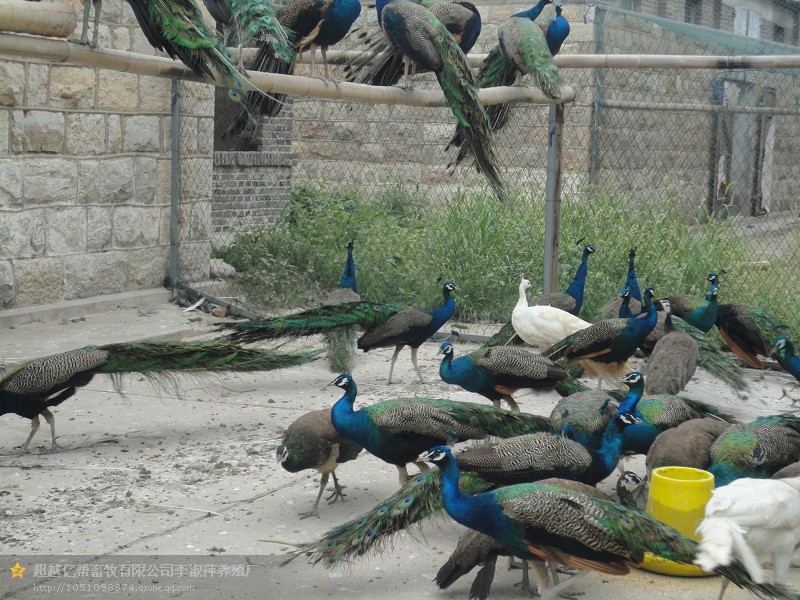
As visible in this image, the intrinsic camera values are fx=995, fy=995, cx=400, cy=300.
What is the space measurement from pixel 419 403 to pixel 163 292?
4969 millimetres

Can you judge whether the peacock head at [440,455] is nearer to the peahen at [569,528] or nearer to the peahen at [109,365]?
the peahen at [569,528]

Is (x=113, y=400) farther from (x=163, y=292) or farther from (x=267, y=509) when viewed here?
(x=163, y=292)

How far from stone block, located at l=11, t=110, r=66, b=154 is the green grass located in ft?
7.38

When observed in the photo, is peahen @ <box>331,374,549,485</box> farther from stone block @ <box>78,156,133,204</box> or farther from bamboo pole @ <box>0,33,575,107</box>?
stone block @ <box>78,156,133,204</box>

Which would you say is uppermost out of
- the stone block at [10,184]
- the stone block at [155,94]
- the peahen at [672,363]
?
the stone block at [155,94]

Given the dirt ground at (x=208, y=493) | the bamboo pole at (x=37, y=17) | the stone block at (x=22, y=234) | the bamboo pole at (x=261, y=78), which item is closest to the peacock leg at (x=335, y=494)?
the dirt ground at (x=208, y=493)

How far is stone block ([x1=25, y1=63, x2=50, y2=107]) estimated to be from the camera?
7.83 m

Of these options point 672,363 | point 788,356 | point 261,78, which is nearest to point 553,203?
point 672,363

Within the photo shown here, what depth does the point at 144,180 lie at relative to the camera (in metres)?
8.85

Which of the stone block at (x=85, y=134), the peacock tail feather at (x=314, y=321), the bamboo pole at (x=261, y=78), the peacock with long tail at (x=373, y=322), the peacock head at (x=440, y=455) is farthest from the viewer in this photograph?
the stone block at (x=85, y=134)

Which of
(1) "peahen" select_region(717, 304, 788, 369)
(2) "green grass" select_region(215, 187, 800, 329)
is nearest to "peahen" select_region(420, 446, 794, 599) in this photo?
(1) "peahen" select_region(717, 304, 788, 369)

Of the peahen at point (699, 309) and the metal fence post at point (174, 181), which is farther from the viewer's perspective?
the metal fence post at point (174, 181)

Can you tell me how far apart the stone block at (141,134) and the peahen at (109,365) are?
3400mm

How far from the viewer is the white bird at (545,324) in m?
6.72
